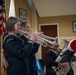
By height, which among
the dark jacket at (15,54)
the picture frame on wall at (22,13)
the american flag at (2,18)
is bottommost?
the dark jacket at (15,54)

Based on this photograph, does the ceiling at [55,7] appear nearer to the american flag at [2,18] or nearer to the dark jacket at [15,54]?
the american flag at [2,18]

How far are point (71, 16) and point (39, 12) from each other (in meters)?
1.22

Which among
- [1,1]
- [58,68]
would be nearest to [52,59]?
[58,68]

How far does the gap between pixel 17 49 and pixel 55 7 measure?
4.77 meters

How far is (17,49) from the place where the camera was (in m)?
1.85

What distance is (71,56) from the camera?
2.48 metres

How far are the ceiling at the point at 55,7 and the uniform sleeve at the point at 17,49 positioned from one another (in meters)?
Result: 4.58

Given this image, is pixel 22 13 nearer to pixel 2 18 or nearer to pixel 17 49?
pixel 2 18

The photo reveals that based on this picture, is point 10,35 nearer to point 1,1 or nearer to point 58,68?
point 58,68

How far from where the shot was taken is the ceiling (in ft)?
20.3

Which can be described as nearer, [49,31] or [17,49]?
[17,49]

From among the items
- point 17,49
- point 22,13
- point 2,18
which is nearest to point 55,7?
point 22,13

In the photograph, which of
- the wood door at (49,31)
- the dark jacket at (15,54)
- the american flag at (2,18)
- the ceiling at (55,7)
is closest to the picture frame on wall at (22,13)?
the ceiling at (55,7)

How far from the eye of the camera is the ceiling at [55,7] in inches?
244
